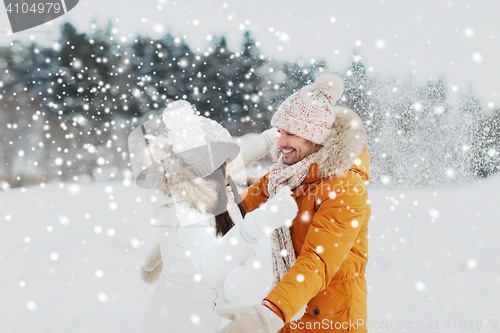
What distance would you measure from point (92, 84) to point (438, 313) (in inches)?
420

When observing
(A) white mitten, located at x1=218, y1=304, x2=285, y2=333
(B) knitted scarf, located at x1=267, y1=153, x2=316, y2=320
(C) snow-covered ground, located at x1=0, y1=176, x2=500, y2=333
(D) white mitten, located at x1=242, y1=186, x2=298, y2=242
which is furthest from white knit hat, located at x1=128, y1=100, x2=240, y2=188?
(C) snow-covered ground, located at x1=0, y1=176, x2=500, y2=333

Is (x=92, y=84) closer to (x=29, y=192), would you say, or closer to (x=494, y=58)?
(x=29, y=192)

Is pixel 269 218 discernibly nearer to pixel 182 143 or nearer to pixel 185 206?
pixel 185 206

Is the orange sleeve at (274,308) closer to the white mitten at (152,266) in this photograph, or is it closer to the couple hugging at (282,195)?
the couple hugging at (282,195)

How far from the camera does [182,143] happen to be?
1.63m

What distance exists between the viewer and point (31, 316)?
11.5 feet

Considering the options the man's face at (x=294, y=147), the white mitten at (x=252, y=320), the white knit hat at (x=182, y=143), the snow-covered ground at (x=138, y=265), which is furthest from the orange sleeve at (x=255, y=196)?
the snow-covered ground at (x=138, y=265)

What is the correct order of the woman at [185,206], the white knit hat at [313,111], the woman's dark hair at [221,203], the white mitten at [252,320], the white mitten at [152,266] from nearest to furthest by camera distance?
the white mitten at [252,320] → the woman at [185,206] → the woman's dark hair at [221,203] → the white knit hat at [313,111] → the white mitten at [152,266]

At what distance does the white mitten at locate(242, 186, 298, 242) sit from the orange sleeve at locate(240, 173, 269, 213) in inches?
38.2

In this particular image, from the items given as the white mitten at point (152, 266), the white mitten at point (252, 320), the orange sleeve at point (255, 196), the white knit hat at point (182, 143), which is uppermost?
the white knit hat at point (182, 143)

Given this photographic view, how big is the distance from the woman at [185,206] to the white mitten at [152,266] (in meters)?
0.48

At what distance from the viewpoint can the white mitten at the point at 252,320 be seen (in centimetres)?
118

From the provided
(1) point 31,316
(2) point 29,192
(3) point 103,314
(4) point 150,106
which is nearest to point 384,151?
(4) point 150,106

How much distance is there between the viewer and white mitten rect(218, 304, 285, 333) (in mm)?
1178
